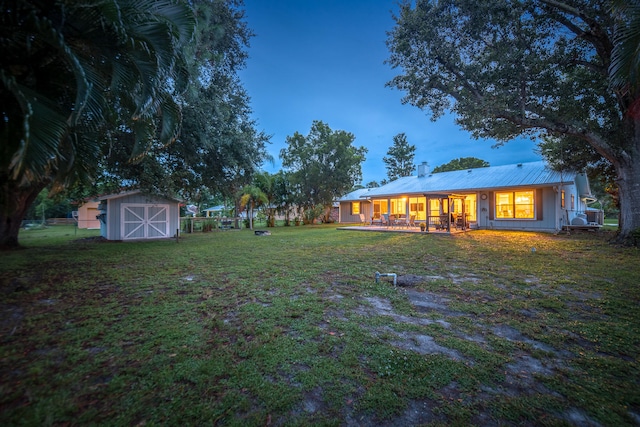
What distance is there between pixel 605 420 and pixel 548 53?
502 inches

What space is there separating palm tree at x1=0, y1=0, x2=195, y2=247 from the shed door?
10.8 metres

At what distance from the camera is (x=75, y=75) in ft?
9.88

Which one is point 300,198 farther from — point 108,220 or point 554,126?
point 554,126

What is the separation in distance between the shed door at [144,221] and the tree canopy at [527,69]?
49.5 ft

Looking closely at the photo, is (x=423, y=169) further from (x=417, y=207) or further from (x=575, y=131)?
(x=575, y=131)

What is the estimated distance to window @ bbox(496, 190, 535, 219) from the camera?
1520 centimetres

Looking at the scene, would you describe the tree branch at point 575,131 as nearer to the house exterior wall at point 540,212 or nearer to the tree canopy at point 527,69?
the tree canopy at point 527,69

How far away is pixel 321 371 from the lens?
228 centimetres

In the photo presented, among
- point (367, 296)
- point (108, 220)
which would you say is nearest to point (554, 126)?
point (367, 296)

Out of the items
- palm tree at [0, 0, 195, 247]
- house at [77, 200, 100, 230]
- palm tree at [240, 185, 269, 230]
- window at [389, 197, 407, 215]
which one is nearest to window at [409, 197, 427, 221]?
window at [389, 197, 407, 215]

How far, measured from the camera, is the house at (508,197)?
14.4 m

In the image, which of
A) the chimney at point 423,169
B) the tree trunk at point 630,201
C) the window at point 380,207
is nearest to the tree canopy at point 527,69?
the tree trunk at point 630,201

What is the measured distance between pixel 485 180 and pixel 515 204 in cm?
232

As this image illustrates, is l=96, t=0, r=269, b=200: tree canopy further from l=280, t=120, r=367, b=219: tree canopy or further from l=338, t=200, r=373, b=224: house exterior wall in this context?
l=338, t=200, r=373, b=224: house exterior wall
